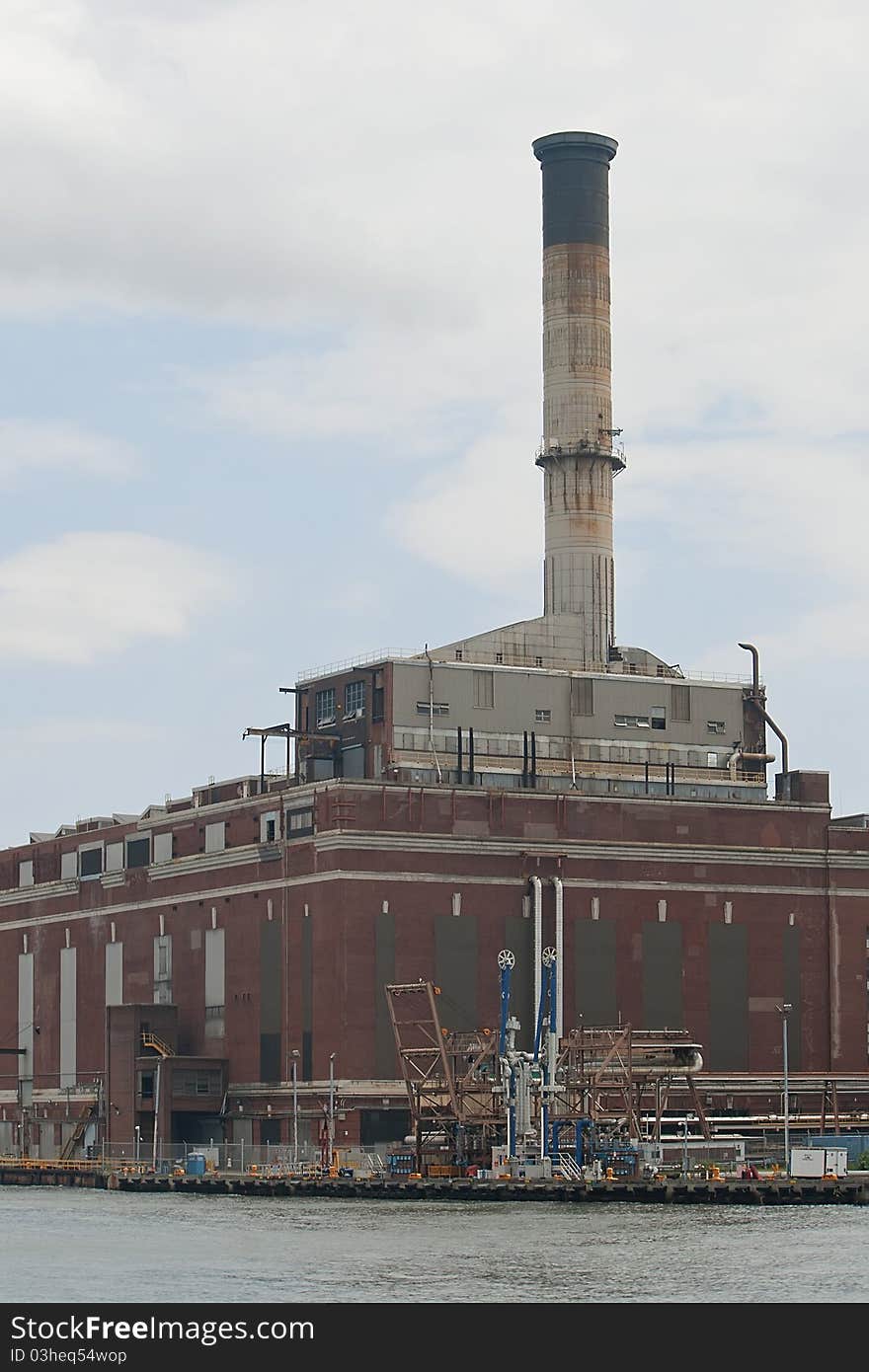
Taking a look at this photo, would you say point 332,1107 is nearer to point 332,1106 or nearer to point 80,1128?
point 332,1106

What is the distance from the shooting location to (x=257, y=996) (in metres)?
173

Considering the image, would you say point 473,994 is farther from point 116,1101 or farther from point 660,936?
point 116,1101

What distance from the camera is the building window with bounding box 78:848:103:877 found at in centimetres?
19688

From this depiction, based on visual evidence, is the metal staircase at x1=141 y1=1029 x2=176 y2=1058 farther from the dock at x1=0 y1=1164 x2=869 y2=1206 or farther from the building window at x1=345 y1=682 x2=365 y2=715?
the dock at x1=0 y1=1164 x2=869 y2=1206

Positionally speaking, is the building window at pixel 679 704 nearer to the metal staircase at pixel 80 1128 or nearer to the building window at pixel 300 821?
the building window at pixel 300 821

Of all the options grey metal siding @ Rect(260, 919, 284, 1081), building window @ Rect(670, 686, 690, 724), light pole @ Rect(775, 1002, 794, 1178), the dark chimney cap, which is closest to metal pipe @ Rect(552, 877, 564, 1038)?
light pole @ Rect(775, 1002, 794, 1178)

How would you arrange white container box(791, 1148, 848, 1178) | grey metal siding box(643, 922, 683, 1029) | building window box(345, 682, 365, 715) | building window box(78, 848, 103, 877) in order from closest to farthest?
white container box(791, 1148, 848, 1178)
grey metal siding box(643, 922, 683, 1029)
building window box(345, 682, 365, 715)
building window box(78, 848, 103, 877)

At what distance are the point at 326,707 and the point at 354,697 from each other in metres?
3.85

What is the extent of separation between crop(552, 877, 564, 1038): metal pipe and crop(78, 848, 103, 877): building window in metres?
40.3

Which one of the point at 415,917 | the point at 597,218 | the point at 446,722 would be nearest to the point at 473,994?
the point at 415,917

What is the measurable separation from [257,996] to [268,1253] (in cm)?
6546

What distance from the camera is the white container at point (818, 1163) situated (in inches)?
5690

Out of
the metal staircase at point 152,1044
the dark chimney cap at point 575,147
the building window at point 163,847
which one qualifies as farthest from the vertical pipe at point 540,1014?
the dark chimney cap at point 575,147

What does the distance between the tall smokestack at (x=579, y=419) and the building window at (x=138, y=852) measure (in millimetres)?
31997
